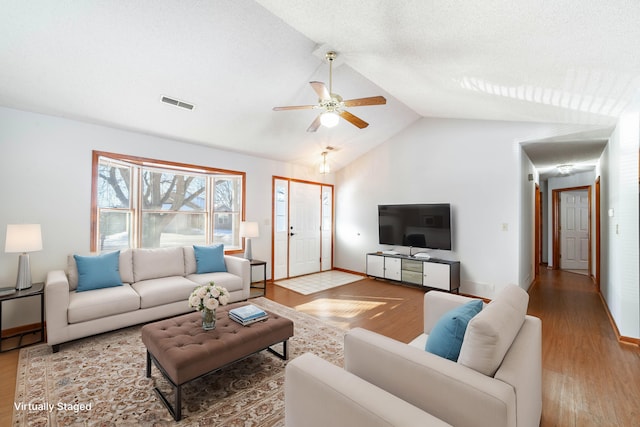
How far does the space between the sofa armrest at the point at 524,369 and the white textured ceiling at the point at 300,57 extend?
1811 millimetres

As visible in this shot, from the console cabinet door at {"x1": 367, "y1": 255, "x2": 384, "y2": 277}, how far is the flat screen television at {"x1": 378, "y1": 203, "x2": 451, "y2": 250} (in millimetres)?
349

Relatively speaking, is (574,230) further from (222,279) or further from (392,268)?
(222,279)

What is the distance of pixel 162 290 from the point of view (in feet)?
10.8

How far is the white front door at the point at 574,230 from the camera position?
6871mm

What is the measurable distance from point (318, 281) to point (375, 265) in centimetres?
117

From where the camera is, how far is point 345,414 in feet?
3.74

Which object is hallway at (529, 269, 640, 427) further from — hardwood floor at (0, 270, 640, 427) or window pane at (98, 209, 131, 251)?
window pane at (98, 209, 131, 251)

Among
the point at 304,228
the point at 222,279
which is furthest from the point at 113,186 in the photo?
the point at 304,228

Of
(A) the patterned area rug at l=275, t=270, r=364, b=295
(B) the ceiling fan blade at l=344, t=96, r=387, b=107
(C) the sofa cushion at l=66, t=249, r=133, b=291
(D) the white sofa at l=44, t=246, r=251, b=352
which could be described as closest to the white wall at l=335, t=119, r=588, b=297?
(A) the patterned area rug at l=275, t=270, r=364, b=295

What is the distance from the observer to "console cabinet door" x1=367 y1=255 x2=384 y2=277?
552cm

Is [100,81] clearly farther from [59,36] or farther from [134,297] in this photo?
[134,297]

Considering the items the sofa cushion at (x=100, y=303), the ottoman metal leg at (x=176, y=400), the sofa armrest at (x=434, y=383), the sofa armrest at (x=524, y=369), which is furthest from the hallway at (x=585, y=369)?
the sofa cushion at (x=100, y=303)

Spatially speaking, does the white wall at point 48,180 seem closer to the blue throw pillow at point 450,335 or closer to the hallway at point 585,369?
the blue throw pillow at point 450,335

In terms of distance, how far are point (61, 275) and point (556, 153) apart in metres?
7.03
